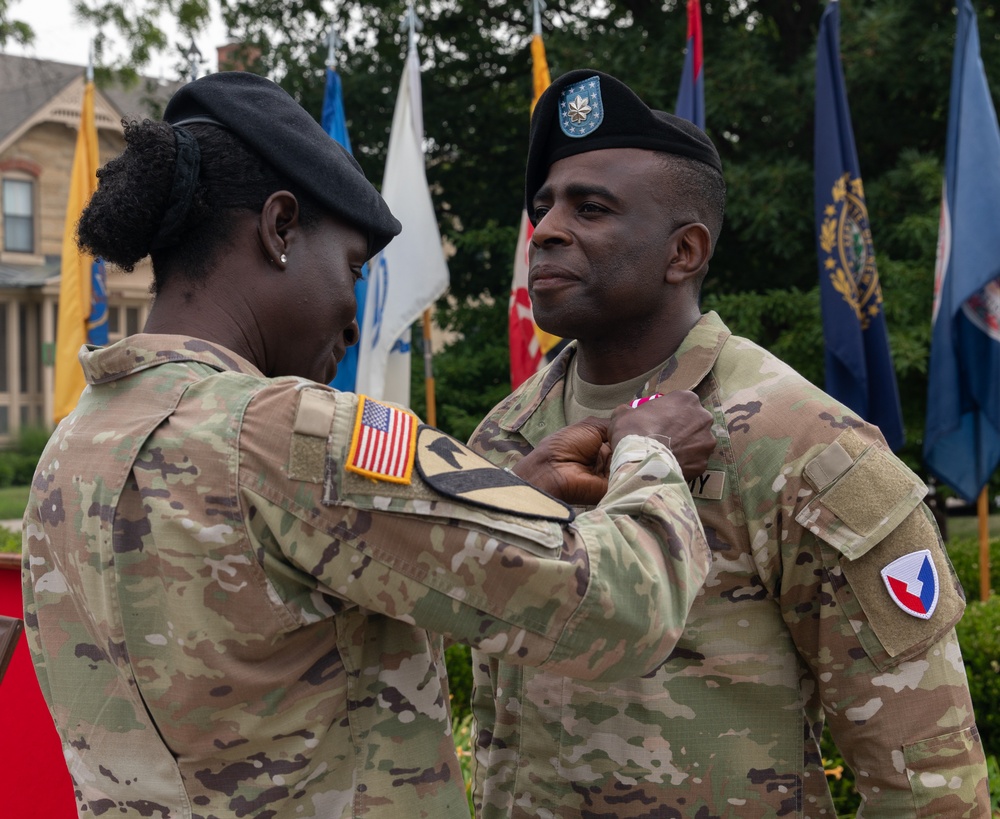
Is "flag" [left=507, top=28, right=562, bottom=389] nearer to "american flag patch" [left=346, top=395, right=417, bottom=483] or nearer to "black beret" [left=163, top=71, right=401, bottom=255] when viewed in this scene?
"black beret" [left=163, top=71, right=401, bottom=255]

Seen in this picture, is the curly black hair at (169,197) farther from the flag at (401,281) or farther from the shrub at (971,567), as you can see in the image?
the shrub at (971,567)

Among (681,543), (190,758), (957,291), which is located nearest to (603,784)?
(681,543)

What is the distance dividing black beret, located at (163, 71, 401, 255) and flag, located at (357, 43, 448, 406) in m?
5.89

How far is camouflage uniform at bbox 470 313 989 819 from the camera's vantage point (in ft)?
6.18

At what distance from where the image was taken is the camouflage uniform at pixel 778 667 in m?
1.88

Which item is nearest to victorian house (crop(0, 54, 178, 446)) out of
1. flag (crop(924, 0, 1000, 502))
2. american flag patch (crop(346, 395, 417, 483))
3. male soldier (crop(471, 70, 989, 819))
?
flag (crop(924, 0, 1000, 502))

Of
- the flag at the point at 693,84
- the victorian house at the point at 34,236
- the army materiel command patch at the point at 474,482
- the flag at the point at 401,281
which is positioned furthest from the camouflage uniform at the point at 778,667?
the victorian house at the point at 34,236

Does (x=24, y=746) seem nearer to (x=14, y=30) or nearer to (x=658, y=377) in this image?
(x=658, y=377)

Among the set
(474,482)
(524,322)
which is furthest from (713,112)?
(474,482)

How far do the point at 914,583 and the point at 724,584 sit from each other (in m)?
0.34

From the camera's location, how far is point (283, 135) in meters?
1.75

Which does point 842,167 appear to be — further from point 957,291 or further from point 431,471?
point 431,471

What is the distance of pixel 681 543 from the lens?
Answer: 1.60m

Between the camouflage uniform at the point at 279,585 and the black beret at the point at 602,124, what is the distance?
0.83 metres
